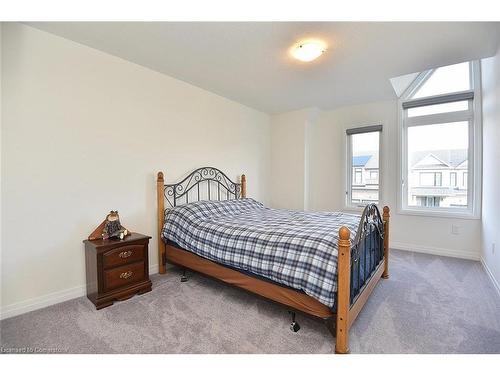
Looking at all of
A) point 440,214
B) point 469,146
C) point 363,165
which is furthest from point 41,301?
point 469,146

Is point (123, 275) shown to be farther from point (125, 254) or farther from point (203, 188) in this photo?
point (203, 188)

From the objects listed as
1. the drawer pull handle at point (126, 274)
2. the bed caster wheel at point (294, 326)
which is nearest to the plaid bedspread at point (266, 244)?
the bed caster wheel at point (294, 326)

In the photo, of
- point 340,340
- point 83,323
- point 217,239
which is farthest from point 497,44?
point 83,323

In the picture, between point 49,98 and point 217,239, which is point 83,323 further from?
point 49,98

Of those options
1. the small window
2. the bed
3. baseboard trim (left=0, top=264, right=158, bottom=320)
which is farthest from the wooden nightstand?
the small window

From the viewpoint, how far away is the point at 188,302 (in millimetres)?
2170

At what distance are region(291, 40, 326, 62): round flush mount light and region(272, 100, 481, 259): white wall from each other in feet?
6.95

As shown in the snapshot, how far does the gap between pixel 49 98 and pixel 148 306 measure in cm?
202

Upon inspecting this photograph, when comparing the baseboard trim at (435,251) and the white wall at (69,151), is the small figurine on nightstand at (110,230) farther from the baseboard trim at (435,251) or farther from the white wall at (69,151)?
the baseboard trim at (435,251)

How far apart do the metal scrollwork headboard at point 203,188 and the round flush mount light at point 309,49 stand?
1.89 meters

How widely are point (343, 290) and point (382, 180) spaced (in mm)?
3015

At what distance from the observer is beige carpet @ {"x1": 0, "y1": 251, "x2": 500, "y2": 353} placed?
1573mm

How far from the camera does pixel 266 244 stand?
1898mm

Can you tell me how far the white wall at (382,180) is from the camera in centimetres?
340
